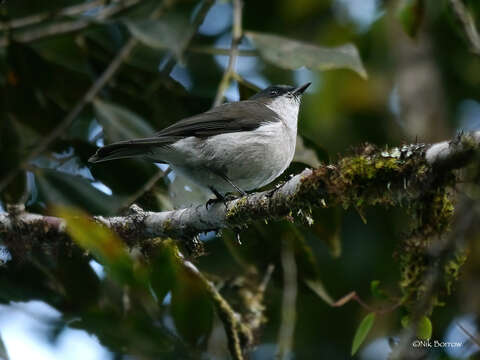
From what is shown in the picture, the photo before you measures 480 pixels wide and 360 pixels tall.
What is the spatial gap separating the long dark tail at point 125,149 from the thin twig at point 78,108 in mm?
525

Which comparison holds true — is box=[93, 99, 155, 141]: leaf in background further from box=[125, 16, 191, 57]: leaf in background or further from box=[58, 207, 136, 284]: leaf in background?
box=[58, 207, 136, 284]: leaf in background

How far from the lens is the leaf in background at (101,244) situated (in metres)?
2.35

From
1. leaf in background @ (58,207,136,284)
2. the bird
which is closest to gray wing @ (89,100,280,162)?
the bird

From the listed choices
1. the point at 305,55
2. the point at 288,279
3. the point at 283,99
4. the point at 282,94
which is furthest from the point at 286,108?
the point at 288,279

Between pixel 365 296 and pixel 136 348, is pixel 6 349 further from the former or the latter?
pixel 365 296

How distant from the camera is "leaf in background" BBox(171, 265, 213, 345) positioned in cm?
319

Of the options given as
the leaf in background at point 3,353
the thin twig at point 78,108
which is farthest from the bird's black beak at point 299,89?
the leaf in background at point 3,353

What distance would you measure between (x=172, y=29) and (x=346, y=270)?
333 centimetres

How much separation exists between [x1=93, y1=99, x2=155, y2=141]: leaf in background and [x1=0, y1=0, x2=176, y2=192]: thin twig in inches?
4.1

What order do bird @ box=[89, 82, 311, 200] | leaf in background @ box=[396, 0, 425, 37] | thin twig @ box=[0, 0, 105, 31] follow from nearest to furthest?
leaf in background @ box=[396, 0, 425, 37] < bird @ box=[89, 82, 311, 200] < thin twig @ box=[0, 0, 105, 31]

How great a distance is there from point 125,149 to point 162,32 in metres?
0.93

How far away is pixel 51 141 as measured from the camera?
4586mm

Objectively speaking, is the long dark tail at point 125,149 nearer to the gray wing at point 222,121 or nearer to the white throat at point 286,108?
the gray wing at point 222,121

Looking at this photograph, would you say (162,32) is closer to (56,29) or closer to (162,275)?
(56,29)
